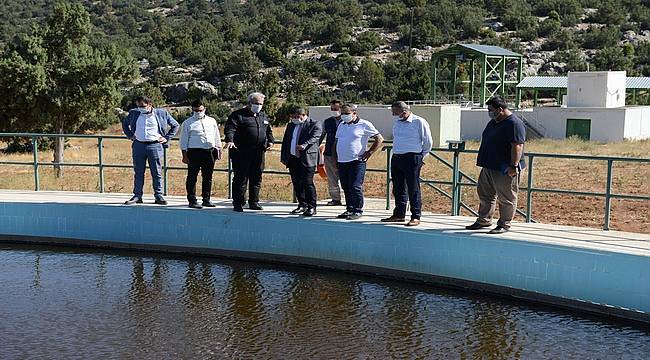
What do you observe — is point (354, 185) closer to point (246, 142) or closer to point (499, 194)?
point (246, 142)

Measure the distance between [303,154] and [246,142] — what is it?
780mm

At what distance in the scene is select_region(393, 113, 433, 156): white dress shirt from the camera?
965cm

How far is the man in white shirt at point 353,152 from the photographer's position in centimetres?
1022

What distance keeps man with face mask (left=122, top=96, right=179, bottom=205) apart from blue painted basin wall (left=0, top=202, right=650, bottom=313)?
483 millimetres

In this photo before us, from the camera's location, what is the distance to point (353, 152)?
10211 mm

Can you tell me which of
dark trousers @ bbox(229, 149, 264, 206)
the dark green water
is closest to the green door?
dark trousers @ bbox(229, 149, 264, 206)

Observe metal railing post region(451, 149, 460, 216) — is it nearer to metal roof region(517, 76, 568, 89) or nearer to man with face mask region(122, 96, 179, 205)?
man with face mask region(122, 96, 179, 205)

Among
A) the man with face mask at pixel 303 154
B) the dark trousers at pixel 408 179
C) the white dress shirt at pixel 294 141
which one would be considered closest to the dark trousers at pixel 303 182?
the man with face mask at pixel 303 154

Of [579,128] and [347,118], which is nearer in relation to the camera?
[347,118]

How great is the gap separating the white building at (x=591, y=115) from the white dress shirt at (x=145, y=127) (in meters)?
33.9

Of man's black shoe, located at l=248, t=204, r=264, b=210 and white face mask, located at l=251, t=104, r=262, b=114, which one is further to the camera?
man's black shoe, located at l=248, t=204, r=264, b=210

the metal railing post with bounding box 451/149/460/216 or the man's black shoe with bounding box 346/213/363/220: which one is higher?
the metal railing post with bounding box 451/149/460/216

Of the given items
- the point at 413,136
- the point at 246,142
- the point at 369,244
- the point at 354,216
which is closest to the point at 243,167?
the point at 246,142

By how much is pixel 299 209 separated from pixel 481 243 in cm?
279
